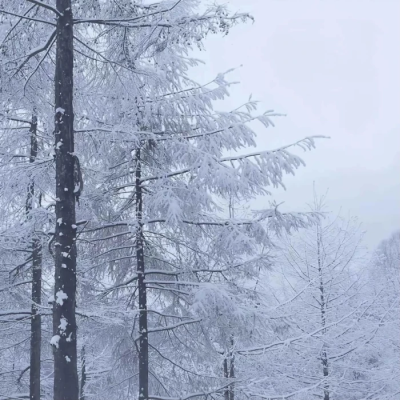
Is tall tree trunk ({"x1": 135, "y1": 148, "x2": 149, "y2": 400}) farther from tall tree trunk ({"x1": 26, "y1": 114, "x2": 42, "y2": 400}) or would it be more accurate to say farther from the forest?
tall tree trunk ({"x1": 26, "y1": 114, "x2": 42, "y2": 400})

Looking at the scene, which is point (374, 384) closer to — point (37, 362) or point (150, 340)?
point (150, 340)

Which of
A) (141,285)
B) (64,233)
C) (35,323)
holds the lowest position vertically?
(35,323)

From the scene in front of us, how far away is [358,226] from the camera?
12.2 metres

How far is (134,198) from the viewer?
290 inches

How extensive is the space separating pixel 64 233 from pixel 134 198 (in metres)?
2.70

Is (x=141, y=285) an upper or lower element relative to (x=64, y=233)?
lower

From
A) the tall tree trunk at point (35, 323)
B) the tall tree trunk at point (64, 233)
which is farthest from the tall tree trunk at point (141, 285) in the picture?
the tall tree trunk at point (35, 323)

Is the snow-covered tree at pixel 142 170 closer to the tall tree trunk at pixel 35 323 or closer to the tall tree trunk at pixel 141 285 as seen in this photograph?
the tall tree trunk at pixel 141 285

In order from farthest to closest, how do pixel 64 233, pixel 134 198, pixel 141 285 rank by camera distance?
pixel 134 198 < pixel 141 285 < pixel 64 233

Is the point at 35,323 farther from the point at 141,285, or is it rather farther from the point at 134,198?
the point at 134,198

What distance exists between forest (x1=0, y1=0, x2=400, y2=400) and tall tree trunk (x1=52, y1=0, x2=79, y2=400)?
0.01 m

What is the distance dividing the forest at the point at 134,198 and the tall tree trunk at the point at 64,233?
1 cm

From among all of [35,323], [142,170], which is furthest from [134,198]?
[35,323]

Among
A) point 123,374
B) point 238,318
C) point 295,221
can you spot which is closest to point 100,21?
point 295,221
